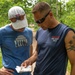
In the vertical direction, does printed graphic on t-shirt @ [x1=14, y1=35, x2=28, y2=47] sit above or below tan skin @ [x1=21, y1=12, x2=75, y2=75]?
below

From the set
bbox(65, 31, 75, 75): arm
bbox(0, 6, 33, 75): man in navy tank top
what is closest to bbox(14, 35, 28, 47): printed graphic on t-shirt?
bbox(0, 6, 33, 75): man in navy tank top

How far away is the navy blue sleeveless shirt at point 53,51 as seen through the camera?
3.07 meters

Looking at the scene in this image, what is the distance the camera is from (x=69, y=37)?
2977mm

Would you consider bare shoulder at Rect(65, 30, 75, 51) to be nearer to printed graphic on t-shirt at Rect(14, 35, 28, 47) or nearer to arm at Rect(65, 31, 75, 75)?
arm at Rect(65, 31, 75, 75)

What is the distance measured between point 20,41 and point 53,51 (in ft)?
3.13

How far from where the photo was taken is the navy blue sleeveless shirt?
10.1 feet

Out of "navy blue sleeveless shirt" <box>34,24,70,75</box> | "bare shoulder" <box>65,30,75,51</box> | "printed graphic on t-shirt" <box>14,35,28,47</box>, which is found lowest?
"printed graphic on t-shirt" <box>14,35,28,47</box>

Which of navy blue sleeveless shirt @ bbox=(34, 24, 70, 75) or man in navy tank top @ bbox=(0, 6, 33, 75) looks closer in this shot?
navy blue sleeveless shirt @ bbox=(34, 24, 70, 75)

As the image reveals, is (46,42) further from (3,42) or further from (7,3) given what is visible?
(7,3)

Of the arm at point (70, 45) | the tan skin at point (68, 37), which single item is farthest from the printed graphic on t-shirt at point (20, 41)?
Result: the arm at point (70, 45)

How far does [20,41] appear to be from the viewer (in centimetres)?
395

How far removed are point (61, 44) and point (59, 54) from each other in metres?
0.13

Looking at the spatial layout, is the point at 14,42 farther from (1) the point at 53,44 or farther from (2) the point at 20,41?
(1) the point at 53,44

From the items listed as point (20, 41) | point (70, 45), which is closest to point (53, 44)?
point (70, 45)
